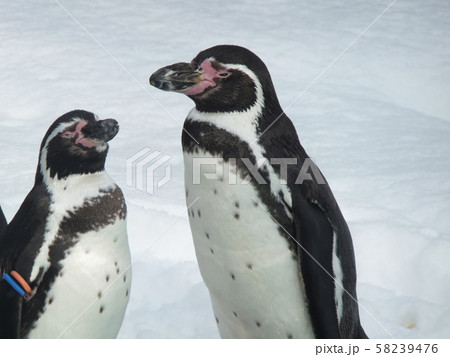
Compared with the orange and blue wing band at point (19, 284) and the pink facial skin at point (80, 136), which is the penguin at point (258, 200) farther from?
the orange and blue wing band at point (19, 284)

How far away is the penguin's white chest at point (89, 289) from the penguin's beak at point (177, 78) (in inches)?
11.3

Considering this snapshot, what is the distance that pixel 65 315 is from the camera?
66.6 inches

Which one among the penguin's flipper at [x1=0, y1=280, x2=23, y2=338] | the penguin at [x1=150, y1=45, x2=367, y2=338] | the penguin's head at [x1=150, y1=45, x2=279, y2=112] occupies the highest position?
the penguin's head at [x1=150, y1=45, x2=279, y2=112]

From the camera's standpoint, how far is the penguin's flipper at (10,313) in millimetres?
1647

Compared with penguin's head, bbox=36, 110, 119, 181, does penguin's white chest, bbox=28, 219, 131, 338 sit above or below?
below

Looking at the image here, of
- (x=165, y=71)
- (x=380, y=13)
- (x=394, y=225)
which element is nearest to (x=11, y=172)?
(x=165, y=71)

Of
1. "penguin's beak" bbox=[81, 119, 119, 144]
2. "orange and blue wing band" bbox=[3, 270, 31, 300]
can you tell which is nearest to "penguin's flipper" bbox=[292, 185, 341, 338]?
"penguin's beak" bbox=[81, 119, 119, 144]

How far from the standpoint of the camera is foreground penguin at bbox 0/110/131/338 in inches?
65.3

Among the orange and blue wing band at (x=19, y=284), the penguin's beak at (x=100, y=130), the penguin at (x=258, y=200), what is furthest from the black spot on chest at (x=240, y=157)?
the orange and blue wing band at (x=19, y=284)

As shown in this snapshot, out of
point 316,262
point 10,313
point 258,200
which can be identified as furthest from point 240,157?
point 10,313

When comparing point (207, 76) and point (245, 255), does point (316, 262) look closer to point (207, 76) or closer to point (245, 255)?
point (245, 255)

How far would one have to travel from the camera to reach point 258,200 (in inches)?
64.2

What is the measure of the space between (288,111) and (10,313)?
1.56 m

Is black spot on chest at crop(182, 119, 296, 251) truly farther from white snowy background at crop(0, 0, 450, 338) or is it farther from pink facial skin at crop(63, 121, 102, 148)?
white snowy background at crop(0, 0, 450, 338)
